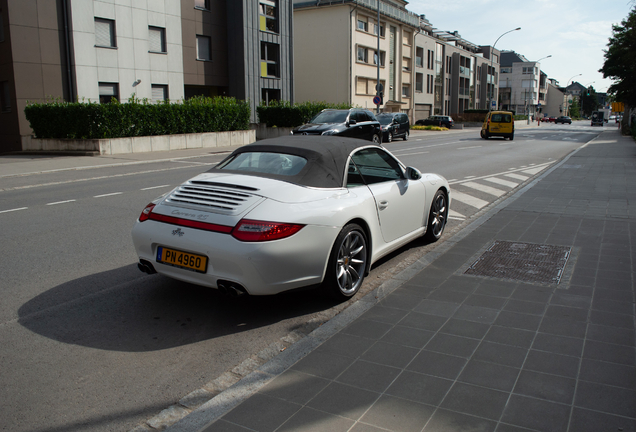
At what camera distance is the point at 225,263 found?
4031 mm

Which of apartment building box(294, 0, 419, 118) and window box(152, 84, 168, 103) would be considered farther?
apartment building box(294, 0, 419, 118)

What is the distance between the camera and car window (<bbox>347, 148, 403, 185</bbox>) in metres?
5.45

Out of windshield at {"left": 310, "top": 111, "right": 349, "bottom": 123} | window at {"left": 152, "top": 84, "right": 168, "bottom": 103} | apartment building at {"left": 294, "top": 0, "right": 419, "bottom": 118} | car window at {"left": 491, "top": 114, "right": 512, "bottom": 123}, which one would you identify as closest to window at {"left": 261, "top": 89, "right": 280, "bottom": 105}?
window at {"left": 152, "top": 84, "right": 168, "bottom": 103}

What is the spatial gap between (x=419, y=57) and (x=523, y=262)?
65.6m

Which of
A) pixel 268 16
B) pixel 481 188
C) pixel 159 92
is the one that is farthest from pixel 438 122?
pixel 481 188

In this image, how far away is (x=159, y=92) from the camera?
30.5 metres

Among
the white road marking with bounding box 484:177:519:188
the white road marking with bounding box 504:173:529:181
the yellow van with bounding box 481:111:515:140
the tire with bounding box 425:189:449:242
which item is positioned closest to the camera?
the tire with bounding box 425:189:449:242

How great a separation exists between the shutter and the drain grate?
2538cm

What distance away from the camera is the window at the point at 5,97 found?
80.0ft

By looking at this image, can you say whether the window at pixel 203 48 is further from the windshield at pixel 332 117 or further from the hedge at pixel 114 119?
the windshield at pixel 332 117

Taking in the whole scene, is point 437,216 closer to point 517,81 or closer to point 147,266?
point 147,266

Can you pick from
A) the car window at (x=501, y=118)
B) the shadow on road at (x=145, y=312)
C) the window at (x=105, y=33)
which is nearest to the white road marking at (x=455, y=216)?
the shadow on road at (x=145, y=312)

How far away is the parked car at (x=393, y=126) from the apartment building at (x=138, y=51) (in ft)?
28.1

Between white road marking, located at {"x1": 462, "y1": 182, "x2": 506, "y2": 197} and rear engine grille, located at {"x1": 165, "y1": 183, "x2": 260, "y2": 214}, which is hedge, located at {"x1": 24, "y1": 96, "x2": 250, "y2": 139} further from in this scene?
rear engine grille, located at {"x1": 165, "y1": 183, "x2": 260, "y2": 214}
